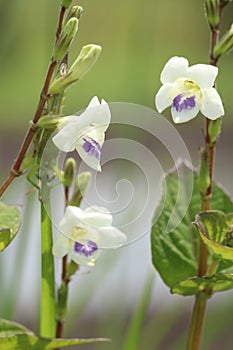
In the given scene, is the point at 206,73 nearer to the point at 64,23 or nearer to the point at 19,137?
the point at 64,23

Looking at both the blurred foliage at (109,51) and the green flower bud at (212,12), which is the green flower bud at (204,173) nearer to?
the green flower bud at (212,12)

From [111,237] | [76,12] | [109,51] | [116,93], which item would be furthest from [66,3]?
[109,51]

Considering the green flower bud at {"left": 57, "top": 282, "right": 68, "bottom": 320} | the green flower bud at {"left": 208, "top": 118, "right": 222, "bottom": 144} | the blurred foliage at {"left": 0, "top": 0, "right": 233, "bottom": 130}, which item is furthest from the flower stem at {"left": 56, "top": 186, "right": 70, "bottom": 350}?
the blurred foliage at {"left": 0, "top": 0, "right": 233, "bottom": 130}

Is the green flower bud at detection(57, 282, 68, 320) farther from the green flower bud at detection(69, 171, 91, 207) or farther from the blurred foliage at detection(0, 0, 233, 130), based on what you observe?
the blurred foliage at detection(0, 0, 233, 130)

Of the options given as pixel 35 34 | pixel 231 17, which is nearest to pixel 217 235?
pixel 35 34

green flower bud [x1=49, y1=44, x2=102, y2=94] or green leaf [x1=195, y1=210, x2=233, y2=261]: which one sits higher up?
green flower bud [x1=49, y1=44, x2=102, y2=94]
